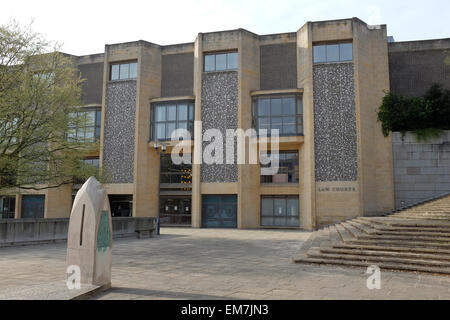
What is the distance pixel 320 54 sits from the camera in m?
27.2

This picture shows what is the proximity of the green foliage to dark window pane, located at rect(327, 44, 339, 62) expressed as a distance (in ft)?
15.0

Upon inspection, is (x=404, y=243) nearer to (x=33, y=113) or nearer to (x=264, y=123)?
(x=33, y=113)

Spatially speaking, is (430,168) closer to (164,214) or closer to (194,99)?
(194,99)

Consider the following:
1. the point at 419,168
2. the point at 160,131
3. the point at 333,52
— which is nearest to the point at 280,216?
the point at 419,168

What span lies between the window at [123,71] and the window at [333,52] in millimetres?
14912

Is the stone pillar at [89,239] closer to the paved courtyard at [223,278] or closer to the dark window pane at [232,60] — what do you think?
the paved courtyard at [223,278]

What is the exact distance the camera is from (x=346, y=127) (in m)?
26.0

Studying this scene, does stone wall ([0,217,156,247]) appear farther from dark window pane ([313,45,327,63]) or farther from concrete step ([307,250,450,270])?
dark window pane ([313,45,327,63])

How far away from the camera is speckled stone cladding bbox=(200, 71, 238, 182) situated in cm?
2795

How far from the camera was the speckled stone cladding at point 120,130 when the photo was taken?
1182 inches

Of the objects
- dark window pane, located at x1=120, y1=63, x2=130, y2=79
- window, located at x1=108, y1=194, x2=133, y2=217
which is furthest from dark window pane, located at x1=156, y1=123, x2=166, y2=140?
window, located at x1=108, y1=194, x2=133, y2=217

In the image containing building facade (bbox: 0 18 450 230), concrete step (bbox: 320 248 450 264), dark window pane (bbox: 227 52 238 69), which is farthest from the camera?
dark window pane (bbox: 227 52 238 69)
